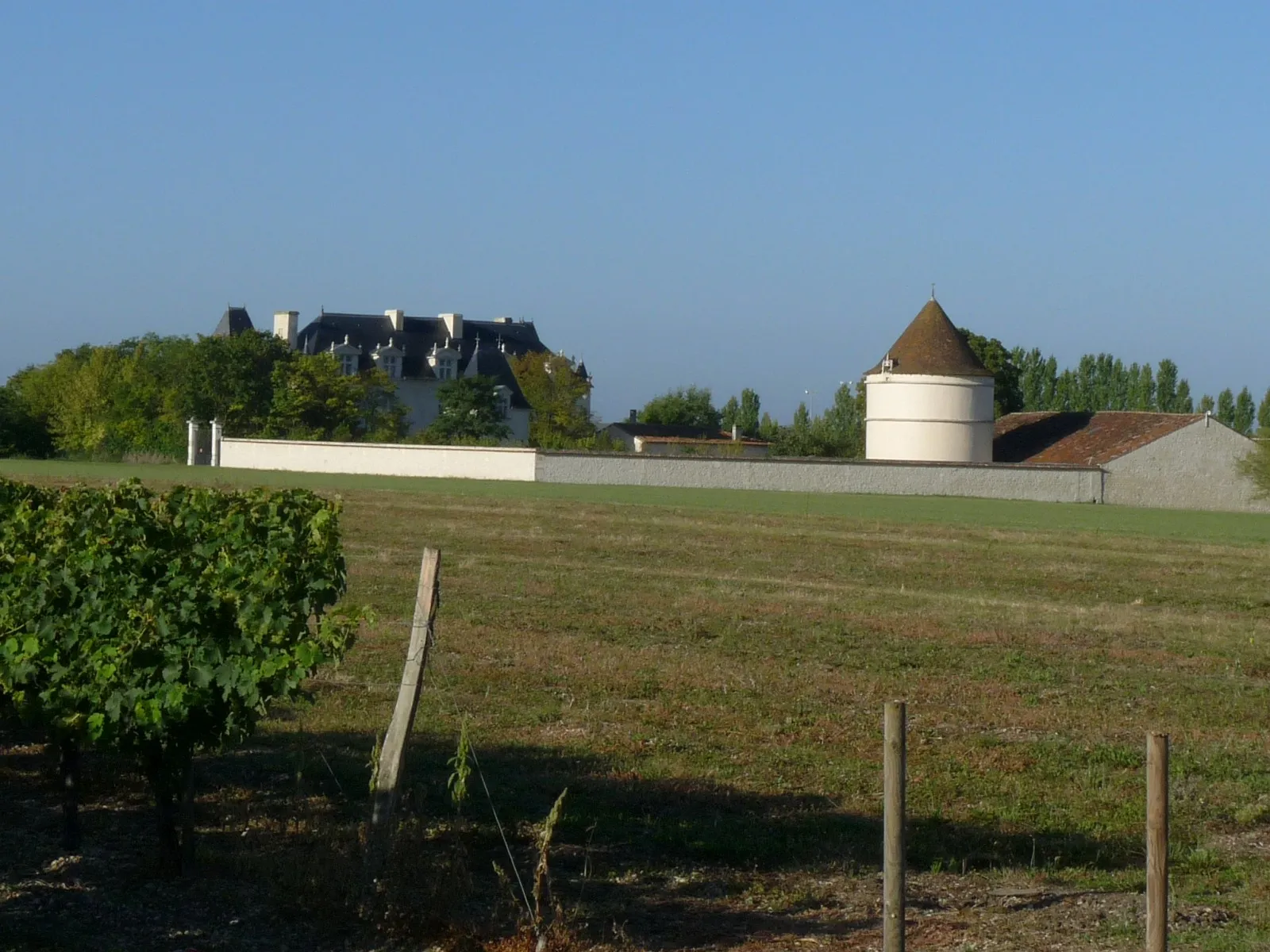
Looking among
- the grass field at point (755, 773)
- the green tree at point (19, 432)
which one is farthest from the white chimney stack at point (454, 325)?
the grass field at point (755, 773)

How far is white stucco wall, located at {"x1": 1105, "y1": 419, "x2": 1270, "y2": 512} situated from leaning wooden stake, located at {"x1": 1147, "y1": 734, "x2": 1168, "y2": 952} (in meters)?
73.3

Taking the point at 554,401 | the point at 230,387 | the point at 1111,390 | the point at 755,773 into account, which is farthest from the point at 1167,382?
the point at 755,773

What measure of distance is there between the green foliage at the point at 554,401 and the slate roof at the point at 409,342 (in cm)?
131

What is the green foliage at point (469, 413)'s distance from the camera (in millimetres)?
100000

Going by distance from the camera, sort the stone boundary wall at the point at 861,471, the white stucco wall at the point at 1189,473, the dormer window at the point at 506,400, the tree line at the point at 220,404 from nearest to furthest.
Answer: the stone boundary wall at the point at 861,471 < the white stucco wall at the point at 1189,473 < the tree line at the point at 220,404 < the dormer window at the point at 506,400

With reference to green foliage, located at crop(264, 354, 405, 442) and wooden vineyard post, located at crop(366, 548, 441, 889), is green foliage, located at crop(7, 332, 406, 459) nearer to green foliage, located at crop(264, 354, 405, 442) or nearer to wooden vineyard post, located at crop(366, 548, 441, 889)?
green foliage, located at crop(264, 354, 405, 442)

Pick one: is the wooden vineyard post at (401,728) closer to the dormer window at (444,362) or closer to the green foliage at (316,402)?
the green foliage at (316,402)

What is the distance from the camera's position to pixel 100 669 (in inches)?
271

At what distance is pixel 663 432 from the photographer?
140 metres

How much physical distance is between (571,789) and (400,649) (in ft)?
18.6

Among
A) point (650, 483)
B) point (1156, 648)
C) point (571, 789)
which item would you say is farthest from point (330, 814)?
point (650, 483)

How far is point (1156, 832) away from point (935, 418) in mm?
78054

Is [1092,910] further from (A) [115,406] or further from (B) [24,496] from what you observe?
(A) [115,406]

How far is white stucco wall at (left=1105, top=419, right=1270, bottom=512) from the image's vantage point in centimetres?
7612
